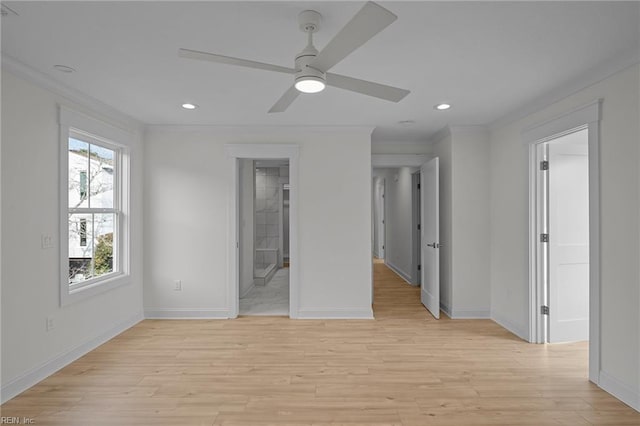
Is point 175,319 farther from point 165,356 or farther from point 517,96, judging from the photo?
point 517,96

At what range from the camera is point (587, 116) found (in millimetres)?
2607

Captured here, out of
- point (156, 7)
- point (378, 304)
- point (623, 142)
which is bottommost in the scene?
point (378, 304)

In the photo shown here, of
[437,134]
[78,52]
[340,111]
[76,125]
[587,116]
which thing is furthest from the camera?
[437,134]

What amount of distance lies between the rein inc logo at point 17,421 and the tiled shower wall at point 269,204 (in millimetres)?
6253

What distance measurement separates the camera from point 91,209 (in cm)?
333

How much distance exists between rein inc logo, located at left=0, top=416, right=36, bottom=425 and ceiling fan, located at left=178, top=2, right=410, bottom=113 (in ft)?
7.97

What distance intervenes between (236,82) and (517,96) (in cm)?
256

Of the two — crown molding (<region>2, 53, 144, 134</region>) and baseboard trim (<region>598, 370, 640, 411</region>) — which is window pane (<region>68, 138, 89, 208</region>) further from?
baseboard trim (<region>598, 370, 640, 411</region>)

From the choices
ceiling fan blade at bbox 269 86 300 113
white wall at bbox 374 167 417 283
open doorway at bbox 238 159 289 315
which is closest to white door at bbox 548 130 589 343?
ceiling fan blade at bbox 269 86 300 113

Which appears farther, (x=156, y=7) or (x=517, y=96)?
(x=517, y=96)

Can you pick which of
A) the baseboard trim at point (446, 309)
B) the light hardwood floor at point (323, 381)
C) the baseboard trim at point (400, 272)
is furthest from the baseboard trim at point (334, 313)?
the baseboard trim at point (400, 272)

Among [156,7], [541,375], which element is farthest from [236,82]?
[541,375]

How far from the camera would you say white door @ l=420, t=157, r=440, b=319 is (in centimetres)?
415

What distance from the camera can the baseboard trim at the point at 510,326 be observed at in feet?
11.3
